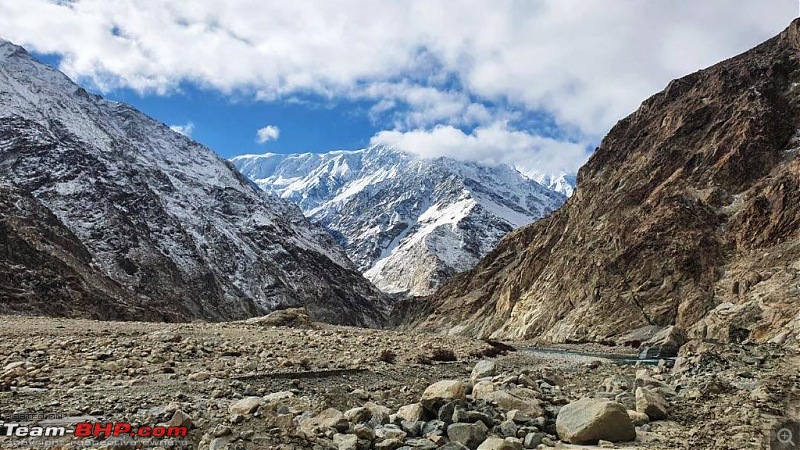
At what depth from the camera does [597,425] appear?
9562 mm

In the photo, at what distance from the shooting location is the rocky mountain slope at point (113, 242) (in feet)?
282

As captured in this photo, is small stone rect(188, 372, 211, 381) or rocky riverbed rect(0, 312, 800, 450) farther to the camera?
small stone rect(188, 372, 211, 381)

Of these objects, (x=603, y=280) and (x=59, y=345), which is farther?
(x=603, y=280)

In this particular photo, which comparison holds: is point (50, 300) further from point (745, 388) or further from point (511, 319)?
point (745, 388)

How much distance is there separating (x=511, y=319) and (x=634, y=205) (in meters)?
30.2

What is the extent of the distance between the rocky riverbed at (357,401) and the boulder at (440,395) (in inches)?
1.0

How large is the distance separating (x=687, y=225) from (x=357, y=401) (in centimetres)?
7461

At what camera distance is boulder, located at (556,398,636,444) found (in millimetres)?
9453

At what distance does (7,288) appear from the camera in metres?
71.6

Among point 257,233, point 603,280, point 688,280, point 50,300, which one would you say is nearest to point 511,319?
point 603,280

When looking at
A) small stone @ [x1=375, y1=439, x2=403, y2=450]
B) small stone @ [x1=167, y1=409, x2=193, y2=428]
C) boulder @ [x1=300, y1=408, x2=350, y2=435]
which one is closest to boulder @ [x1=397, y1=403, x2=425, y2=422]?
boulder @ [x1=300, y1=408, x2=350, y2=435]

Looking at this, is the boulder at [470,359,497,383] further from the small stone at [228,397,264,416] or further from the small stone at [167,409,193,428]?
the small stone at [167,409,193,428]

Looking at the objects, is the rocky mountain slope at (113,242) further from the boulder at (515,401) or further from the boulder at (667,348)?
the boulder at (515,401)

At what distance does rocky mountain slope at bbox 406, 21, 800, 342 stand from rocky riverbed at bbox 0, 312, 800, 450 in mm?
27859
